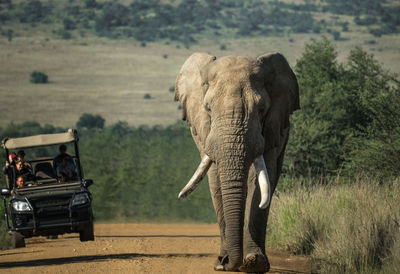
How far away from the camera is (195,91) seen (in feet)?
33.2

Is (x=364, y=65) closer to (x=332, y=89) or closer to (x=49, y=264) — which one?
(x=332, y=89)

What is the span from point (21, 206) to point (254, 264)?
14.2 feet

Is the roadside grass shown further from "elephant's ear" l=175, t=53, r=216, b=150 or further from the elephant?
"elephant's ear" l=175, t=53, r=216, b=150

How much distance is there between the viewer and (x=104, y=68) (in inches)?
3270

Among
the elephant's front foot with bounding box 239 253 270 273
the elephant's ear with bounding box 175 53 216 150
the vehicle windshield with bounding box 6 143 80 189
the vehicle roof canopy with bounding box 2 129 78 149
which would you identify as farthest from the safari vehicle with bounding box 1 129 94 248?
the elephant's front foot with bounding box 239 253 270 273

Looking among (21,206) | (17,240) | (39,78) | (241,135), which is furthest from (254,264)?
(39,78)

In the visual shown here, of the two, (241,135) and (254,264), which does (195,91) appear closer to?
(241,135)

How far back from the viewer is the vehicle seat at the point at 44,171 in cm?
1278

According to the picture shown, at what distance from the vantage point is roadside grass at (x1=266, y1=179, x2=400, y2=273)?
31.3 ft

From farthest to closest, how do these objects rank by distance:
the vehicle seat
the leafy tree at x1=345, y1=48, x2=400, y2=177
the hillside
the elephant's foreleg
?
the hillside, the leafy tree at x1=345, y1=48, x2=400, y2=177, the vehicle seat, the elephant's foreleg

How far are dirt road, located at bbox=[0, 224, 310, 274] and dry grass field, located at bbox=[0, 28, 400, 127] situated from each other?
45256 millimetres

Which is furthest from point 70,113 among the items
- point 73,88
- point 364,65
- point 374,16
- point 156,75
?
point 374,16

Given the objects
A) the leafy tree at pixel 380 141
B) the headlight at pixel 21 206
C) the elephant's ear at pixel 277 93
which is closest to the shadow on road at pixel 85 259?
the headlight at pixel 21 206

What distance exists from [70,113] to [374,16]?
53.3 metres
